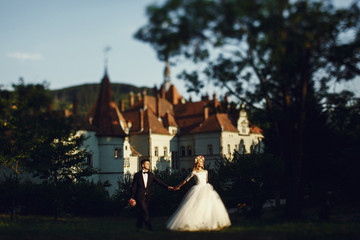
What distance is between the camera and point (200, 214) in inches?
408

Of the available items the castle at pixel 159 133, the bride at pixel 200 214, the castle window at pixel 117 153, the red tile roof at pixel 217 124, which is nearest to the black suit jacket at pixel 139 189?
the bride at pixel 200 214

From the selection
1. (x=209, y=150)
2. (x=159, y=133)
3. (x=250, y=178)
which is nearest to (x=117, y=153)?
(x=159, y=133)

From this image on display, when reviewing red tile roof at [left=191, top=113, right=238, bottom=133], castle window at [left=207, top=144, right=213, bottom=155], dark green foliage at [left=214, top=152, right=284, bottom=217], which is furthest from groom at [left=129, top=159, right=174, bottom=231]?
castle window at [left=207, top=144, right=213, bottom=155]

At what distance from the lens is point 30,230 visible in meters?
10.6

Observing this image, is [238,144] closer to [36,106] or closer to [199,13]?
[36,106]

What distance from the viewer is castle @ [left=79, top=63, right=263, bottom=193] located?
153 ft

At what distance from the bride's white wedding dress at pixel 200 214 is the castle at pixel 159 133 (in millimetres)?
36258

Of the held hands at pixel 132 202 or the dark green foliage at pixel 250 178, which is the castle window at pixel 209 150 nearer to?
the dark green foliage at pixel 250 178

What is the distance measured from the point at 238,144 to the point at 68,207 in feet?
142

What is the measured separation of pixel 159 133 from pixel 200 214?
48388 mm

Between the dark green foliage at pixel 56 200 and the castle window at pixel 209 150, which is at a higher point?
the castle window at pixel 209 150

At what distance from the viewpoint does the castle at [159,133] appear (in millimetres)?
46562

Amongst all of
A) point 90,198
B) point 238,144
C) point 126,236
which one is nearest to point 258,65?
point 126,236

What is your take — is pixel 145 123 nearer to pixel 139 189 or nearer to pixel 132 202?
pixel 139 189
